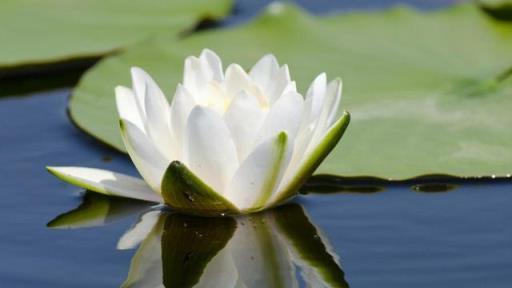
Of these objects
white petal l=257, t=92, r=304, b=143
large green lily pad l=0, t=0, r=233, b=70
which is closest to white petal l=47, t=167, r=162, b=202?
white petal l=257, t=92, r=304, b=143

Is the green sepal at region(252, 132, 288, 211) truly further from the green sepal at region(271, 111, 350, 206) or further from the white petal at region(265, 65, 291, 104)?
the white petal at region(265, 65, 291, 104)

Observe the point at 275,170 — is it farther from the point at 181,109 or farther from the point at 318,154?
the point at 181,109

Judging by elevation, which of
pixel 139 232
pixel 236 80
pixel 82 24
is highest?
pixel 236 80

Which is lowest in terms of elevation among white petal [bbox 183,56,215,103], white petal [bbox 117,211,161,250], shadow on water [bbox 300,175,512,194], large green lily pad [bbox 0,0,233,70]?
large green lily pad [bbox 0,0,233,70]

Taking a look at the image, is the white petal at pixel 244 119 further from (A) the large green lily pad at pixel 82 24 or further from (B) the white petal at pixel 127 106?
(A) the large green lily pad at pixel 82 24

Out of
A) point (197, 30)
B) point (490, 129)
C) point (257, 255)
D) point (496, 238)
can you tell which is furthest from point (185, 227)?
point (197, 30)

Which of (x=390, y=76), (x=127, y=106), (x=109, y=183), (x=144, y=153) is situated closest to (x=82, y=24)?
(x=390, y=76)
